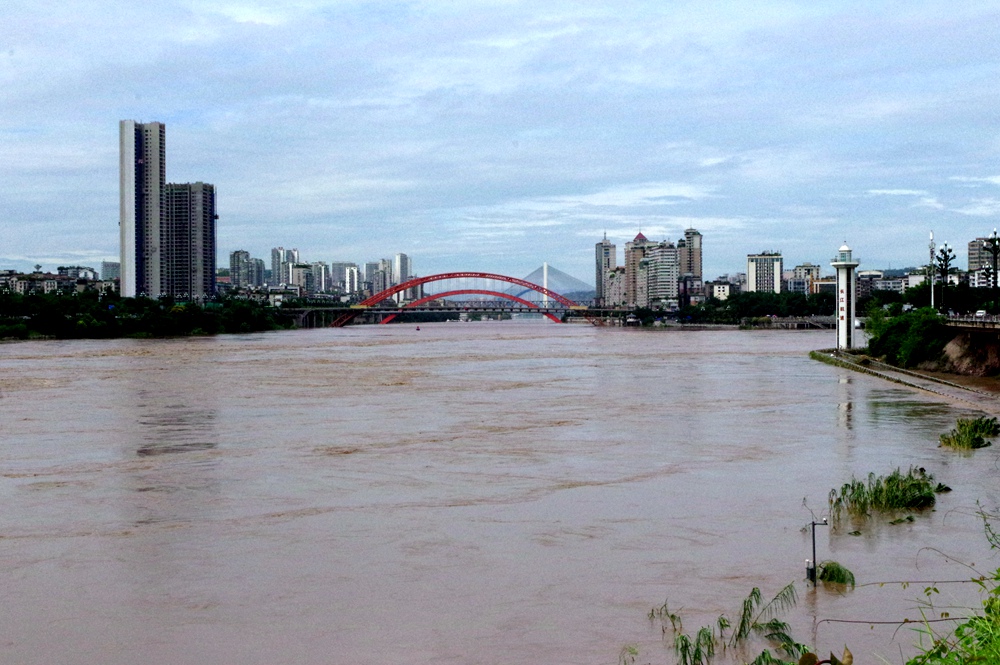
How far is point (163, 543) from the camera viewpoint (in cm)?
869

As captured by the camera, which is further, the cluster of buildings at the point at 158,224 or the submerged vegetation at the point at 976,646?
the cluster of buildings at the point at 158,224

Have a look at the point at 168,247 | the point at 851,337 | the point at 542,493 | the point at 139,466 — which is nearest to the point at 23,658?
the point at 542,493

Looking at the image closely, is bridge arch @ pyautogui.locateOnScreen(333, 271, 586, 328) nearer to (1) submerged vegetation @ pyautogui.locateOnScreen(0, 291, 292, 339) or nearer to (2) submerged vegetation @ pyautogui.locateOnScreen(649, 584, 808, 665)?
(1) submerged vegetation @ pyautogui.locateOnScreen(0, 291, 292, 339)

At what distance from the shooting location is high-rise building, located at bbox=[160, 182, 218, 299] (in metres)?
138

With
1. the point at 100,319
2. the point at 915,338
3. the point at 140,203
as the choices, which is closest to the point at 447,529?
the point at 915,338

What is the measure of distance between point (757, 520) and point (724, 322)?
96143 millimetres

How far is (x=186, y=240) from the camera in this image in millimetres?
139625

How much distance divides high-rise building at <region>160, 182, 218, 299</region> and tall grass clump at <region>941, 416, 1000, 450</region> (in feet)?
427

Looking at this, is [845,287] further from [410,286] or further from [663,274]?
[663,274]

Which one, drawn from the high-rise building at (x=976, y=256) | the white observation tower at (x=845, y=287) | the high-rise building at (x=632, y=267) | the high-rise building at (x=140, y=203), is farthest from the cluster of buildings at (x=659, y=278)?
the white observation tower at (x=845, y=287)

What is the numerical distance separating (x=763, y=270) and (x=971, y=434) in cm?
17978

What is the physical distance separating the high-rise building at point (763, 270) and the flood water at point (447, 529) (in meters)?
171

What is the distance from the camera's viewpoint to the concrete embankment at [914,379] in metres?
21.3

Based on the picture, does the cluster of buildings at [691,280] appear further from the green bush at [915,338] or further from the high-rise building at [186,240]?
the green bush at [915,338]
